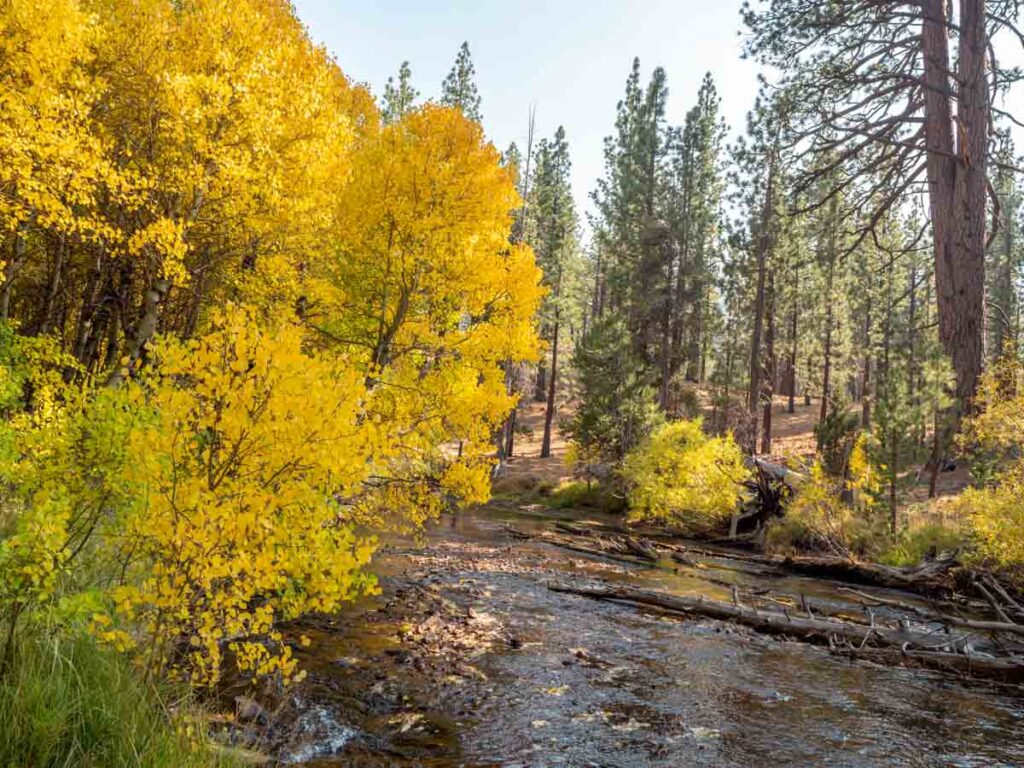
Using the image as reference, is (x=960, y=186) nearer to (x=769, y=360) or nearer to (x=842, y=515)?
(x=842, y=515)

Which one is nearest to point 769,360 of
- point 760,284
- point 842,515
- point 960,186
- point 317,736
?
point 760,284

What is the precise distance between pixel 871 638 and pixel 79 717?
8.68 m

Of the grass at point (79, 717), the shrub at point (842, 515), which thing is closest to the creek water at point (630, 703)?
the grass at point (79, 717)

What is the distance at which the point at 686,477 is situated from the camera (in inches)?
766

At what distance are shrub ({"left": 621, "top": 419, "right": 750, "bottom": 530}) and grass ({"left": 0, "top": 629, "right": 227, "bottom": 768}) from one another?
17049mm

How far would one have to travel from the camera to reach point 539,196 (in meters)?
40.2

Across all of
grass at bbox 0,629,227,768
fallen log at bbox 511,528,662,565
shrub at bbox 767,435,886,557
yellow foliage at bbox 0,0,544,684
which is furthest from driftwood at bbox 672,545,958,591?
grass at bbox 0,629,227,768

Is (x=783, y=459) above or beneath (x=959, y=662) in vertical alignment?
above

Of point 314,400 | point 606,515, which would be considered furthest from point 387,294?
point 606,515

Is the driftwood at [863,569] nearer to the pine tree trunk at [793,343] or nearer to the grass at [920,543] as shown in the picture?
the grass at [920,543]

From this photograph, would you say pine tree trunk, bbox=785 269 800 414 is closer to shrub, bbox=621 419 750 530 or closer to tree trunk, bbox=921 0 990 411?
shrub, bbox=621 419 750 530

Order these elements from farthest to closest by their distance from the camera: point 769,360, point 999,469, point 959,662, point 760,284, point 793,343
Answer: point 793,343, point 769,360, point 760,284, point 999,469, point 959,662

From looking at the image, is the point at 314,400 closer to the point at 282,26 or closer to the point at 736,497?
the point at 282,26

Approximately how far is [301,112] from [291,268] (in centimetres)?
276
